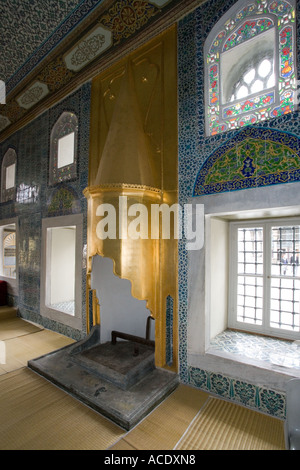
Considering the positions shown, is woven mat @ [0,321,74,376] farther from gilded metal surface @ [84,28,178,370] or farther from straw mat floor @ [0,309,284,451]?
gilded metal surface @ [84,28,178,370]

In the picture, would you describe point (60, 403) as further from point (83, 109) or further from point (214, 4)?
point (214, 4)

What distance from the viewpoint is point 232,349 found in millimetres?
2730

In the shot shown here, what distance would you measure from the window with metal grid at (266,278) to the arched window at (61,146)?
3.40 meters

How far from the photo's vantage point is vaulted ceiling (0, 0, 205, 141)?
316 centimetres

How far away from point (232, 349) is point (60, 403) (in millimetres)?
1851

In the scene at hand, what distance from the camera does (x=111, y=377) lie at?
270 centimetres

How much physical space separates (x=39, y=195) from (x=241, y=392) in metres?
4.75

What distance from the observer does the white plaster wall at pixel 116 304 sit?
3770 mm

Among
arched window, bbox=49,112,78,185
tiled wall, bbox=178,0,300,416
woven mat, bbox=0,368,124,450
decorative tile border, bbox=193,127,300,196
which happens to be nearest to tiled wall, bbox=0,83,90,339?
arched window, bbox=49,112,78,185

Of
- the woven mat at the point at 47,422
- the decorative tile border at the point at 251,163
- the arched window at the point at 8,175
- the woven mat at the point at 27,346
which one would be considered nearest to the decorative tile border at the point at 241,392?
the woven mat at the point at 47,422

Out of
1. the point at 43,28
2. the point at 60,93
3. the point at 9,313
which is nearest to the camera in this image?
the point at 43,28

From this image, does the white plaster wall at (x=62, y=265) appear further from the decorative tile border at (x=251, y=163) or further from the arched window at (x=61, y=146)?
the decorative tile border at (x=251, y=163)

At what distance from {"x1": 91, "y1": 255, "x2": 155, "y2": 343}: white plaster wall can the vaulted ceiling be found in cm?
314
